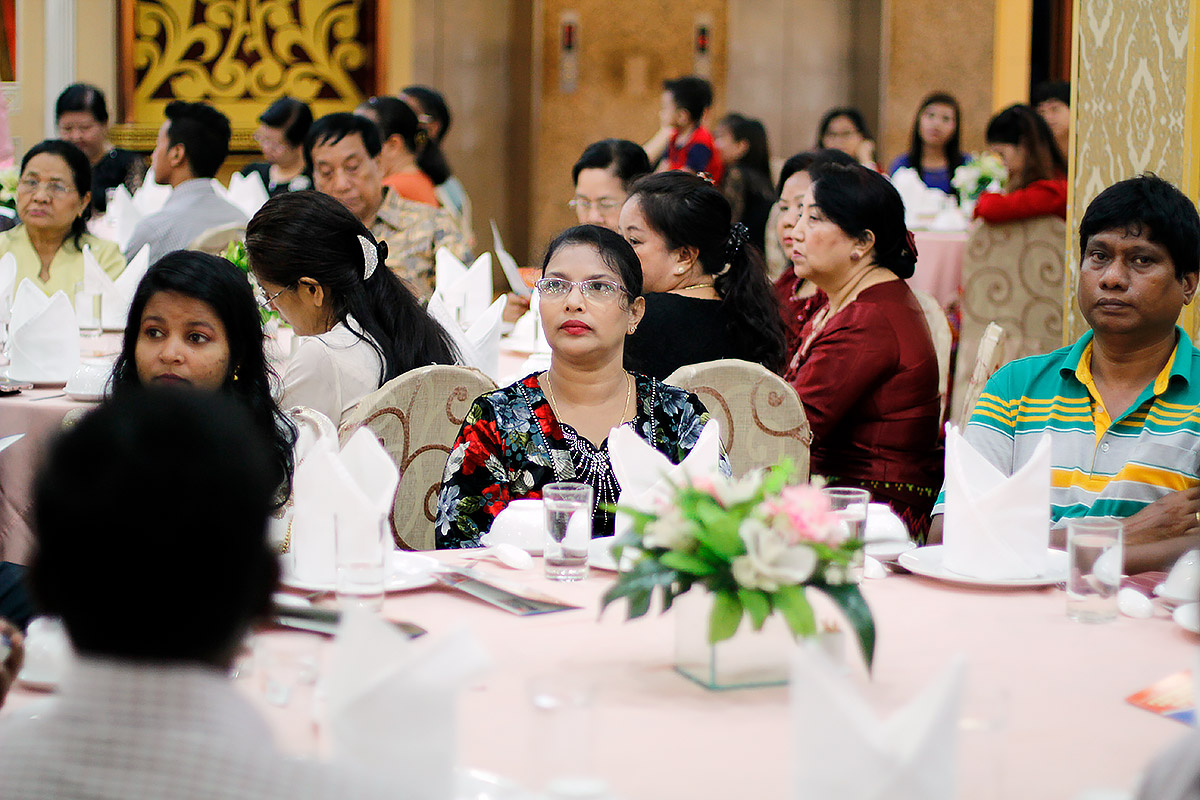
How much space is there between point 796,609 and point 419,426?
1.42 m

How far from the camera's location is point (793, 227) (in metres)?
4.17

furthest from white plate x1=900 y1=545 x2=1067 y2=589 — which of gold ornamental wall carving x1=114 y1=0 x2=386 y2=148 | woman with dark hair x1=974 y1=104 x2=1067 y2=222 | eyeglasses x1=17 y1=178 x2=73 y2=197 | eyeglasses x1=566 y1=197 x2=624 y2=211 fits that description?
gold ornamental wall carving x1=114 y1=0 x2=386 y2=148

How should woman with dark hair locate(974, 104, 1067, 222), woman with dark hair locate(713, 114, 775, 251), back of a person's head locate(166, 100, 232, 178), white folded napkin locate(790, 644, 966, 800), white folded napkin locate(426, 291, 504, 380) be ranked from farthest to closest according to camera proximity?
woman with dark hair locate(713, 114, 775, 251), back of a person's head locate(166, 100, 232, 178), woman with dark hair locate(974, 104, 1067, 222), white folded napkin locate(426, 291, 504, 380), white folded napkin locate(790, 644, 966, 800)

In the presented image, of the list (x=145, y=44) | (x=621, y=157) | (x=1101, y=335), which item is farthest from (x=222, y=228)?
(x=145, y=44)

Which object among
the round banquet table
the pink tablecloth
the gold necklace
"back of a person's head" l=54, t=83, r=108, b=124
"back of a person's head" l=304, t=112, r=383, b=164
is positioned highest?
"back of a person's head" l=54, t=83, r=108, b=124

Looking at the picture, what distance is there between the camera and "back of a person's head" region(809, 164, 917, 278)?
3436 millimetres

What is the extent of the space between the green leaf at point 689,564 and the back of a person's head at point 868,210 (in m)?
2.18

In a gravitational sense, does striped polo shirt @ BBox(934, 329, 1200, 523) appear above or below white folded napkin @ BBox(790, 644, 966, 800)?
above

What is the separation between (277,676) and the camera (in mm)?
1351

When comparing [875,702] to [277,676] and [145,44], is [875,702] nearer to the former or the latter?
[277,676]

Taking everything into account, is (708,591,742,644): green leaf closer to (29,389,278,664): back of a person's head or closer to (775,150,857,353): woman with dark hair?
(29,389,278,664): back of a person's head

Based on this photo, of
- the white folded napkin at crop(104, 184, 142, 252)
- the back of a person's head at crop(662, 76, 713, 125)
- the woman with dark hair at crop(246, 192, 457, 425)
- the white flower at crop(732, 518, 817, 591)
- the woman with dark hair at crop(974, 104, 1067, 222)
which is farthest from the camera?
the back of a person's head at crop(662, 76, 713, 125)

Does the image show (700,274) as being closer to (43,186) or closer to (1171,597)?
(1171,597)

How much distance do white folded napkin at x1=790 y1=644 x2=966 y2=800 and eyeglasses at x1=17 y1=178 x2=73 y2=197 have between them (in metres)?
4.27
